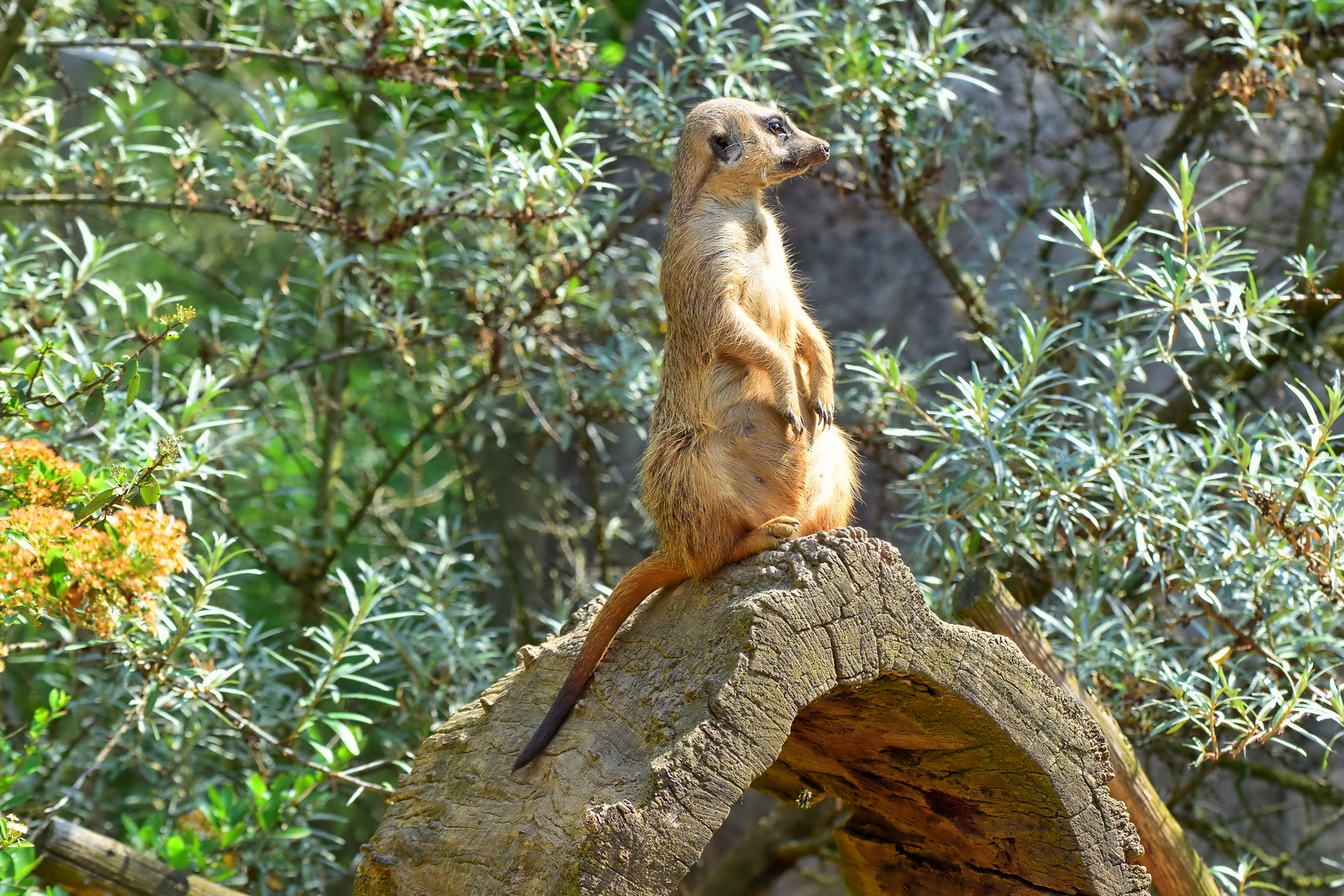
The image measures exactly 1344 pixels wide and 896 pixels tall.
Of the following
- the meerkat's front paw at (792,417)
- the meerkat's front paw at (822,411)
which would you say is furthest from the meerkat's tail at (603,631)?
the meerkat's front paw at (822,411)

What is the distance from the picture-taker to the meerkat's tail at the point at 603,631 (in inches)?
84.4

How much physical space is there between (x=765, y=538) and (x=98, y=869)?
5.98 feet

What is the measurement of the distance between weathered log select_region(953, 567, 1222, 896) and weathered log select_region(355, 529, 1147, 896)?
1.41 ft

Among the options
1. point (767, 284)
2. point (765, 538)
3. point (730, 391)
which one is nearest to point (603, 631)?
point (765, 538)

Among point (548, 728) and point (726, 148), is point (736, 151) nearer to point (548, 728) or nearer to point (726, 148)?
point (726, 148)

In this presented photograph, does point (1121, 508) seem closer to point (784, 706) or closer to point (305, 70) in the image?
point (784, 706)

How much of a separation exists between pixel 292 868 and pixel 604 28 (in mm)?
4703

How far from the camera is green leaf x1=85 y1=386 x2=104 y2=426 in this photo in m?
2.25

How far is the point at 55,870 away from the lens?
2693mm

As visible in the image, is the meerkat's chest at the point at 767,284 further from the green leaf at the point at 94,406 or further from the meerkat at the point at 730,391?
the green leaf at the point at 94,406

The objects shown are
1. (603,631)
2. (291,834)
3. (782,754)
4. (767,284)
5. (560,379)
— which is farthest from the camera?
(560,379)

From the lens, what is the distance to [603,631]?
2221mm

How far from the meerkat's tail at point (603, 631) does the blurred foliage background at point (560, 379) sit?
86 cm

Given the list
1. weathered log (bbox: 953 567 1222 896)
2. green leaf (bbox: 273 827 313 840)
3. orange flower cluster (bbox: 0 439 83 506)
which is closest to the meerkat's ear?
weathered log (bbox: 953 567 1222 896)
